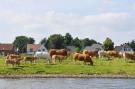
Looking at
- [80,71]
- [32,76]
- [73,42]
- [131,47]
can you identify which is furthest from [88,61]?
[73,42]

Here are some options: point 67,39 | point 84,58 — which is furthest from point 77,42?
point 84,58

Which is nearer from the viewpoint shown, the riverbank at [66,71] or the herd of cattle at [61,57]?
the riverbank at [66,71]

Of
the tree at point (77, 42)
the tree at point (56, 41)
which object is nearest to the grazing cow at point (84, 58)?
the tree at point (56, 41)

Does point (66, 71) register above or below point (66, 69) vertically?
below

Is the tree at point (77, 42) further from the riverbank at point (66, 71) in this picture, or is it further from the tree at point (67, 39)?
the riverbank at point (66, 71)

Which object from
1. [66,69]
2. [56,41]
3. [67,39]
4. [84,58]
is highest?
[67,39]

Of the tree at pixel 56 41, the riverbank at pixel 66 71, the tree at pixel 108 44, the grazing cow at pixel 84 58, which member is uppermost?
the tree at pixel 56 41

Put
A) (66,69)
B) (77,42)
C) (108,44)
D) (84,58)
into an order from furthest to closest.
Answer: (77,42), (108,44), (84,58), (66,69)

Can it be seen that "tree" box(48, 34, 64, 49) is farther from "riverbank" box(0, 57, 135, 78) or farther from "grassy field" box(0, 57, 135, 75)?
"riverbank" box(0, 57, 135, 78)

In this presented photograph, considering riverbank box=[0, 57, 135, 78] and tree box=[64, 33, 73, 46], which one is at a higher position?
tree box=[64, 33, 73, 46]

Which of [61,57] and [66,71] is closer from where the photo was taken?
[66,71]

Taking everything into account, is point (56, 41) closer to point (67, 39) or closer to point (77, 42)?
point (67, 39)

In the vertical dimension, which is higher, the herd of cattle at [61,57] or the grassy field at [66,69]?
the herd of cattle at [61,57]

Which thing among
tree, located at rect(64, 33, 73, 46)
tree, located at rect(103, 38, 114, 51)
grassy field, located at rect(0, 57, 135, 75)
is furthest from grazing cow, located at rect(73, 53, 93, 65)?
tree, located at rect(64, 33, 73, 46)
